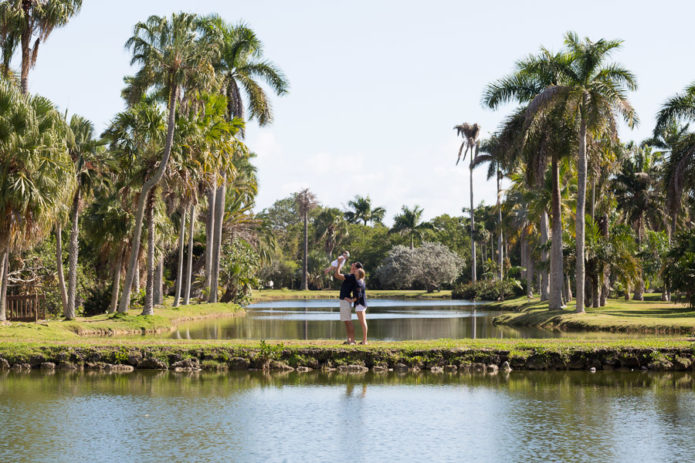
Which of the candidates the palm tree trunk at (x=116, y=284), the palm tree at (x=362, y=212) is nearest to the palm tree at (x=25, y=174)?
the palm tree trunk at (x=116, y=284)

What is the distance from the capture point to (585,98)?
120 ft

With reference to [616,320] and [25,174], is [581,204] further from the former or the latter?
[25,174]

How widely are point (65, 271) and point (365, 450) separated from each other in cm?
3375

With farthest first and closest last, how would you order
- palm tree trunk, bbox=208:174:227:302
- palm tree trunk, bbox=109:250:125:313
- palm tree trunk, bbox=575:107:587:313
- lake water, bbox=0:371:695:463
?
palm tree trunk, bbox=208:174:227:302 < palm tree trunk, bbox=109:250:125:313 < palm tree trunk, bbox=575:107:587:313 < lake water, bbox=0:371:695:463

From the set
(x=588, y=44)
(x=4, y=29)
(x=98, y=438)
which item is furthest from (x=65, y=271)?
(x=98, y=438)

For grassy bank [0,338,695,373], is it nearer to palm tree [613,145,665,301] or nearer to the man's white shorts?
the man's white shorts

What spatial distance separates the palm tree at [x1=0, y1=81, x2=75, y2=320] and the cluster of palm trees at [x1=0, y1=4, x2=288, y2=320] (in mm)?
37

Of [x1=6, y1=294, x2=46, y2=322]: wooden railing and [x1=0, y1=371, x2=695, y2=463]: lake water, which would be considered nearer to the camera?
[x1=0, y1=371, x2=695, y2=463]: lake water

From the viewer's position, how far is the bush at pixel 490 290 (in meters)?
70.6

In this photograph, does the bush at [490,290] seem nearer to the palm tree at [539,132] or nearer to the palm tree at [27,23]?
the palm tree at [539,132]

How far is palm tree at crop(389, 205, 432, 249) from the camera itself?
11081cm

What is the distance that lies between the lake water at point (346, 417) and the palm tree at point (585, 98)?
18769 mm

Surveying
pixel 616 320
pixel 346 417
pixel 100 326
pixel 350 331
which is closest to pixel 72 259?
pixel 100 326

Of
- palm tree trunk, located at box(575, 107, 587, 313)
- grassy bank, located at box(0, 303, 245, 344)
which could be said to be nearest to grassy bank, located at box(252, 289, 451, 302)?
grassy bank, located at box(0, 303, 245, 344)
